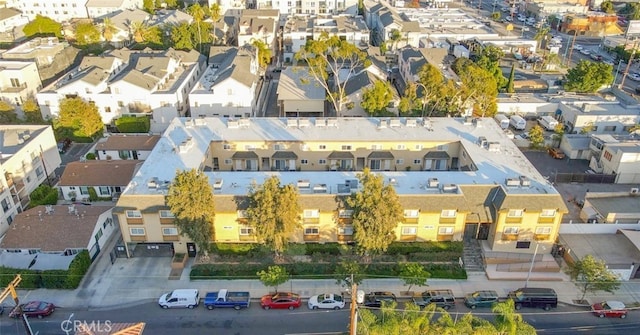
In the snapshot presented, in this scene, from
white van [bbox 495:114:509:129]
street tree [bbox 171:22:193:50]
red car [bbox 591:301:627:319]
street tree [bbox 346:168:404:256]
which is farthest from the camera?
street tree [bbox 171:22:193:50]

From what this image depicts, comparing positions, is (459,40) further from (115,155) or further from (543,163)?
(115,155)

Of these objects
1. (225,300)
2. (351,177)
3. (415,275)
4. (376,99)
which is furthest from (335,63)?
(225,300)

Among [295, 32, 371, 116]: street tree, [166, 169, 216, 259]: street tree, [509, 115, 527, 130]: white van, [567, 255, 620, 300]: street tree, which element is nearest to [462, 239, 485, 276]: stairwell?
[567, 255, 620, 300]: street tree

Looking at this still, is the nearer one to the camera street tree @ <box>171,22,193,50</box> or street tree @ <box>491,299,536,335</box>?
street tree @ <box>491,299,536,335</box>

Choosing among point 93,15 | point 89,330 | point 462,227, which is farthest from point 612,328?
point 93,15

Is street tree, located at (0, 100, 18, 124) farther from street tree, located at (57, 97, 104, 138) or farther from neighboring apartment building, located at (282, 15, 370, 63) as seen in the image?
neighboring apartment building, located at (282, 15, 370, 63)

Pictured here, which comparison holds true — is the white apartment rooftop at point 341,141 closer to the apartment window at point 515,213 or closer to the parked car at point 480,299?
the apartment window at point 515,213
